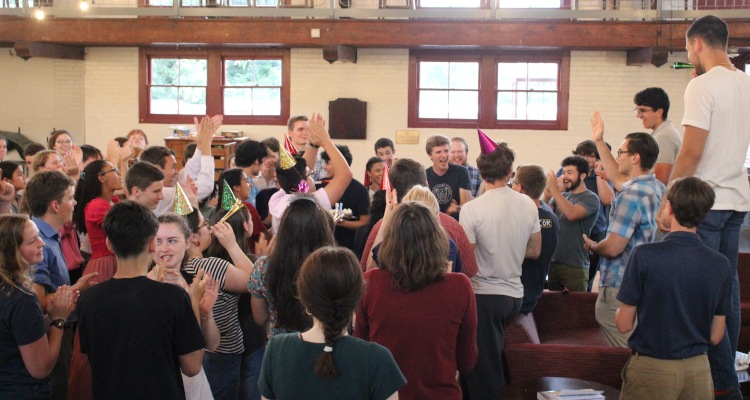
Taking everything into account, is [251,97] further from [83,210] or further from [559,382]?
[559,382]

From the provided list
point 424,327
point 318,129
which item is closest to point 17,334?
point 424,327

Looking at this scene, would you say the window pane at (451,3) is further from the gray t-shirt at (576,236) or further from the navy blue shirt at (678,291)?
the navy blue shirt at (678,291)

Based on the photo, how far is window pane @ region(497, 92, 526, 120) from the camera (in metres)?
11.1

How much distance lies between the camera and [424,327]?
244 centimetres

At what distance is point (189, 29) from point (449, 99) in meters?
4.46

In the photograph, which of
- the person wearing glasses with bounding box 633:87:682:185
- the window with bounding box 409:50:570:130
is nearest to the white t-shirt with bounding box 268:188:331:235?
the person wearing glasses with bounding box 633:87:682:185

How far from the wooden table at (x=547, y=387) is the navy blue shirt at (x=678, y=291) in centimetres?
49

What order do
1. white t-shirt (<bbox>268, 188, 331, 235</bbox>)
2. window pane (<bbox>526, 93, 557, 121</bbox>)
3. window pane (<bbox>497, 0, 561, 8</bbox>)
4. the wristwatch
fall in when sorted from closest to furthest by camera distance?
the wristwatch, white t-shirt (<bbox>268, 188, 331, 235</bbox>), window pane (<bbox>497, 0, 561, 8</bbox>), window pane (<bbox>526, 93, 557, 121</bbox>)

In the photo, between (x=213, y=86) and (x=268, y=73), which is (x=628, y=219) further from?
(x=213, y=86)

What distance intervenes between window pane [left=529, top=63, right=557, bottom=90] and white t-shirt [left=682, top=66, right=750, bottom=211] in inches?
318

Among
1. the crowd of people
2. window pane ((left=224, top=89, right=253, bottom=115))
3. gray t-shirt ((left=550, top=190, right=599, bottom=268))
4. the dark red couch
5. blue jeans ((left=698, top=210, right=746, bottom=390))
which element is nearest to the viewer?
the crowd of people

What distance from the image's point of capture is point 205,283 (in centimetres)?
261

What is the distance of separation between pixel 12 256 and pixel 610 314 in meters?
3.05

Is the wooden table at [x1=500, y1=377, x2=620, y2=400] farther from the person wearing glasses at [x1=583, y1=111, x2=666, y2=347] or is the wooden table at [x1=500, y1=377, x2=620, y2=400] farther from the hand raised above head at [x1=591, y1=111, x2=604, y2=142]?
the hand raised above head at [x1=591, y1=111, x2=604, y2=142]
